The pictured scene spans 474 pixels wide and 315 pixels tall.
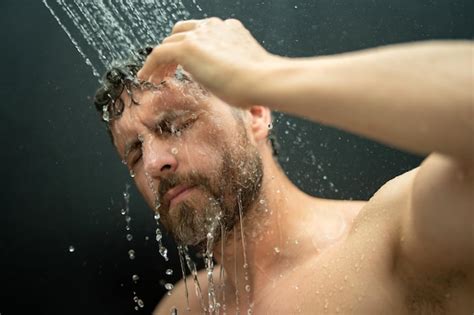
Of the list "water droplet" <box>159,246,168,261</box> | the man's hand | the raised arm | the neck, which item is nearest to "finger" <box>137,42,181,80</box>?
the man's hand

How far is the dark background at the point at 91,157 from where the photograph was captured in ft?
5.57

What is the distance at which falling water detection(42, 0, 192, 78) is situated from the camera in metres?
1.57

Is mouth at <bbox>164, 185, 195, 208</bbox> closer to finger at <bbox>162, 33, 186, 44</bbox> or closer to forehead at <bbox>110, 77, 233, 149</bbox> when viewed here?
forehead at <bbox>110, 77, 233, 149</bbox>

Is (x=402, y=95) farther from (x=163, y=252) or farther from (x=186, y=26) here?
(x=163, y=252)

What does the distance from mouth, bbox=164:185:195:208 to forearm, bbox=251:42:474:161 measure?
556mm

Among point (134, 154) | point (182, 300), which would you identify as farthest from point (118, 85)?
point (182, 300)

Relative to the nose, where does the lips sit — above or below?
below

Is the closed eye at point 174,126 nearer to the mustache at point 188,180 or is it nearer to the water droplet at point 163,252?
the mustache at point 188,180

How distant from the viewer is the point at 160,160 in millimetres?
1272

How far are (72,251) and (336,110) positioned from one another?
117 centimetres

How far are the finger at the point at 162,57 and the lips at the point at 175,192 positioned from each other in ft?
0.84

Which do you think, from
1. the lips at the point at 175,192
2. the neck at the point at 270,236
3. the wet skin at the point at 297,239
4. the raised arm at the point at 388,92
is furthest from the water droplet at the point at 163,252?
the raised arm at the point at 388,92

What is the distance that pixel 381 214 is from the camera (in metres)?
1.10

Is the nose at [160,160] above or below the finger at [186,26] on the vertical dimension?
below
